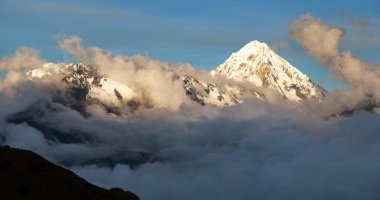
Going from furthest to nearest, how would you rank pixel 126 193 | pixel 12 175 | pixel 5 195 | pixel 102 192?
pixel 126 193, pixel 102 192, pixel 12 175, pixel 5 195

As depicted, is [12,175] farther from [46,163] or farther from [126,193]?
[126,193]

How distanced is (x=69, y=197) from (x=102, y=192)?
39.5ft

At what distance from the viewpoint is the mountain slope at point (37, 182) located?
121m

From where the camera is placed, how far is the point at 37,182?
125250mm

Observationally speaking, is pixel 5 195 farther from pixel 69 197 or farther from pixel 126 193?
pixel 126 193

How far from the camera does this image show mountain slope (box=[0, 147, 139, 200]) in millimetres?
121250

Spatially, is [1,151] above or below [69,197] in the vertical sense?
above

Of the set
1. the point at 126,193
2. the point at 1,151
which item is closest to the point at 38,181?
the point at 1,151

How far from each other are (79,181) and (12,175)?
49.6 ft

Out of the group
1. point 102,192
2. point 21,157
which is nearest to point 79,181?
point 102,192

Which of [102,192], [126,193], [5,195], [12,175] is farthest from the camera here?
[126,193]

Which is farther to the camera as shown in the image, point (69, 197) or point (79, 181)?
point (79, 181)

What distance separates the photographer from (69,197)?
409 ft

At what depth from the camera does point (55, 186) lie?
413 ft
